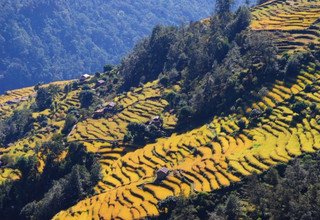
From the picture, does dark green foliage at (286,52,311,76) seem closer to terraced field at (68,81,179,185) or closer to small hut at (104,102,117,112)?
terraced field at (68,81,179,185)

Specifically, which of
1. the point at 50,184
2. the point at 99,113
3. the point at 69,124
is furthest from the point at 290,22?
the point at 50,184

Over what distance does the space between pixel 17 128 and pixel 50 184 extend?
38.9 m

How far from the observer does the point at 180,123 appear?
99000 mm

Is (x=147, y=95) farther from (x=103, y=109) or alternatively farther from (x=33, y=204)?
(x=33, y=204)

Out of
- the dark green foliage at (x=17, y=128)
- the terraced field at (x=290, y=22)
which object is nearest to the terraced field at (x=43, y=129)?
the dark green foliage at (x=17, y=128)

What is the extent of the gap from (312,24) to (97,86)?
56643 millimetres

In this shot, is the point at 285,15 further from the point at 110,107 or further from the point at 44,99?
the point at 44,99

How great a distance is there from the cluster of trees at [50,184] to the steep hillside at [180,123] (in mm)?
337

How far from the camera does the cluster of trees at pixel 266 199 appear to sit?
56.3 metres

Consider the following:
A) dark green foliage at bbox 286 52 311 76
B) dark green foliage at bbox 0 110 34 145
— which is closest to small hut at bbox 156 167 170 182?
dark green foliage at bbox 286 52 311 76

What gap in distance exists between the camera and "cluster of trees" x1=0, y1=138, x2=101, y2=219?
273 ft

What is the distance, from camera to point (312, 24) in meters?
110

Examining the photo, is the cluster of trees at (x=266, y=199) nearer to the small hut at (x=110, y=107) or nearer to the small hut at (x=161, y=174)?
the small hut at (x=161, y=174)

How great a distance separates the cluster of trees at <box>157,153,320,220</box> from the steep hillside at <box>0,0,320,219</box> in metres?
1.82
